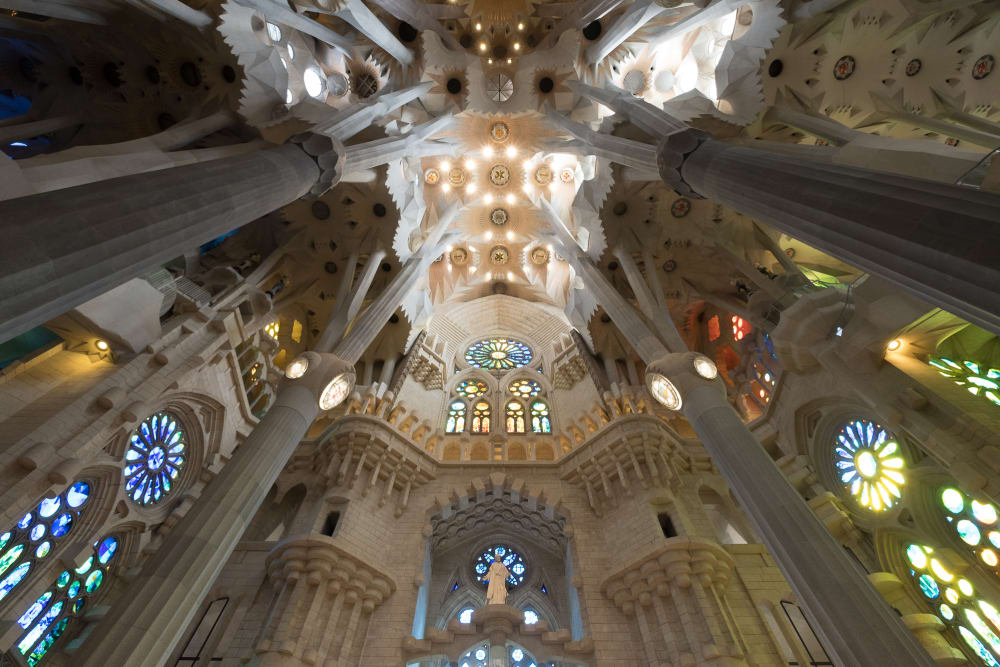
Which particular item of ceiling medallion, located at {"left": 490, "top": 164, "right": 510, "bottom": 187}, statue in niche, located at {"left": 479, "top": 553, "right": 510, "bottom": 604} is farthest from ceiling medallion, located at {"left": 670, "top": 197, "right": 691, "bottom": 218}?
statue in niche, located at {"left": 479, "top": 553, "right": 510, "bottom": 604}

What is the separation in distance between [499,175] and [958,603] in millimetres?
16345

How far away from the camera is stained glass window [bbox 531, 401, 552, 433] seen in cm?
1560

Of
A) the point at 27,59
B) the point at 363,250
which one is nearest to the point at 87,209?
the point at 363,250

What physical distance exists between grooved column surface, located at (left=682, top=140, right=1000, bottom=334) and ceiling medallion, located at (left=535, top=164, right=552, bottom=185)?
12.1 m

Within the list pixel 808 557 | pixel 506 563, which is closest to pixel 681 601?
pixel 808 557

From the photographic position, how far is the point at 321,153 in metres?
7.65

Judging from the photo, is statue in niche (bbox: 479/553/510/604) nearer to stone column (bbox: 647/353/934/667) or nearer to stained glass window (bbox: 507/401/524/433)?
stained glass window (bbox: 507/401/524/433)

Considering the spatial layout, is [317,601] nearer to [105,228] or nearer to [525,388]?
[105,228]

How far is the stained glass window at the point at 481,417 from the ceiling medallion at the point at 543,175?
8.63 m

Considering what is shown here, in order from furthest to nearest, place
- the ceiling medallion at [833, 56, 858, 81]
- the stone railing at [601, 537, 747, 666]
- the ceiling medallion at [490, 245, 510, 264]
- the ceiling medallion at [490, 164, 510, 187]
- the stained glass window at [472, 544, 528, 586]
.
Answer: the ceiling medallion at [490, 245, 510, 264] → the ceiling medallion at [490, 164, 510, 187] → the stained glass window at [472, 544, 528, 586] → the ceiling medallion at [833, 56, 858, 81] → the stone railing at [601, 537, 747, 666]

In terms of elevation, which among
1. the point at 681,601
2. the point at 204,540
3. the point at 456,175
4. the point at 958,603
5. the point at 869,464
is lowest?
the point at 204,540

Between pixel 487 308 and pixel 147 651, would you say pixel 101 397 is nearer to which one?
pixel 147 651

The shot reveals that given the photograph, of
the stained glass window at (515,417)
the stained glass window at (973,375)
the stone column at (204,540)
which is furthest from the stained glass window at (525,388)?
the stained glass window at (973,375)

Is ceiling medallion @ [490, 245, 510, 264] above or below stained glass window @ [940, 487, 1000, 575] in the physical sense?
above
